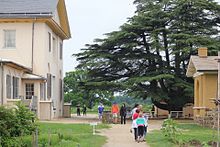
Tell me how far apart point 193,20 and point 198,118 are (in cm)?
1310

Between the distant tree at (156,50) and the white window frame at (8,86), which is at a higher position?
the distant tree at (156,50)

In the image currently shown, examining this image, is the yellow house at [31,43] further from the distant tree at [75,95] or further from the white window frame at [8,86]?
the distant tree at [75,95]

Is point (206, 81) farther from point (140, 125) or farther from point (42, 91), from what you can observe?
point (140, 125)

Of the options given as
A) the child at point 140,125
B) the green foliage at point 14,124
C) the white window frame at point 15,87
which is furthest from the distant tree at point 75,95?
the green foliage at point 14,124

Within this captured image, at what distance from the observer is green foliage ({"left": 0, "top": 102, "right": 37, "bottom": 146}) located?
15.6 metres

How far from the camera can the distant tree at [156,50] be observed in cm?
→ 4697

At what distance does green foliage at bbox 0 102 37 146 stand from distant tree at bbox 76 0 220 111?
2814 centimetres

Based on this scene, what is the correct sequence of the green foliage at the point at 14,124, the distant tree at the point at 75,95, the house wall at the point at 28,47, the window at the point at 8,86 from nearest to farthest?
the green foliage at the point at 14,124 → the window at the point at 8,86 → the house wall at the point at 28,47 → the distant tree at the point at 75,95

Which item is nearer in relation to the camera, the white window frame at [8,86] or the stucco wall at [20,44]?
the white window frame at [8,86]

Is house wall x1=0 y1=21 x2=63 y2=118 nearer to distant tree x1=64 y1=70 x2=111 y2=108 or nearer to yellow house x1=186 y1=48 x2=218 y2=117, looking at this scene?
yellow house x1=186 y1=48 x2=218 y2=117

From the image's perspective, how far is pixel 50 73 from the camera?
44.6m

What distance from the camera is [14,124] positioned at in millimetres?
17000

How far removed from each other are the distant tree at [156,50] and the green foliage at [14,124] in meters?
Result: 28.1

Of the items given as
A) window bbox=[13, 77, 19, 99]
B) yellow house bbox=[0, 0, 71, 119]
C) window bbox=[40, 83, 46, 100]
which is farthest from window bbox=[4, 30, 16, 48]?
window bbox=[13, 77, 19, 99]
